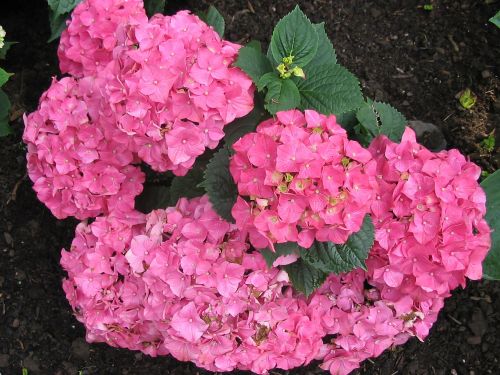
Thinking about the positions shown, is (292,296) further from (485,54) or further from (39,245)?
(485,54)

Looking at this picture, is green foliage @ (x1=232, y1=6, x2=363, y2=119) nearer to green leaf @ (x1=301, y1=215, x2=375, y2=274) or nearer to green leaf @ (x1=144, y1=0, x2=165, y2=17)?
green leaf @ (x1=301, y1=215, x2=375, y2=274)

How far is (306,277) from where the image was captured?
1919mm

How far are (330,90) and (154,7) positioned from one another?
103 cm

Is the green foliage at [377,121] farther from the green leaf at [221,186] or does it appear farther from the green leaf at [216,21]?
the green leaf at [216,21]

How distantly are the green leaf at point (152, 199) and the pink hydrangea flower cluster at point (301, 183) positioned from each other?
74 cm

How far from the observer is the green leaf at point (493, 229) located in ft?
7.18


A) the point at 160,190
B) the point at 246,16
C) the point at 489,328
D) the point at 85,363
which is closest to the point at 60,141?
the point at 160,190

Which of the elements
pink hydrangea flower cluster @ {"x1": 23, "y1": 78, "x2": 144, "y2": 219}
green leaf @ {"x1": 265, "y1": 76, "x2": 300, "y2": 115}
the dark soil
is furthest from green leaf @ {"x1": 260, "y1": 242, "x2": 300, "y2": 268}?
the dark soil

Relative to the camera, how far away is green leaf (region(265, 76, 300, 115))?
6.01 feet

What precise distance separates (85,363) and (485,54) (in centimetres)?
234

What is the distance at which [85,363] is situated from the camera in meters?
2.67

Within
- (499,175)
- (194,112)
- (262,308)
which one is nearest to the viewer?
(194,112)

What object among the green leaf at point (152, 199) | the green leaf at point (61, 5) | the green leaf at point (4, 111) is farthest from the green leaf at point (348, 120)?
the green leaf at point (4, 111)

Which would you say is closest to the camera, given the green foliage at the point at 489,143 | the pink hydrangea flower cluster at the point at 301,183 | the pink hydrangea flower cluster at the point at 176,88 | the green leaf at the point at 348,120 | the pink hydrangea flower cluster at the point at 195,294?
the pink hydrangea flower cluster at the point at 301,183
